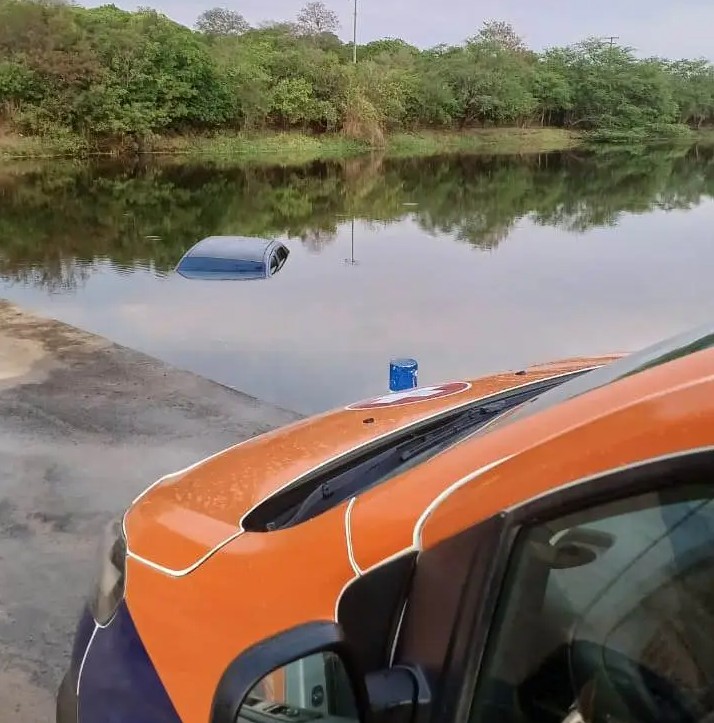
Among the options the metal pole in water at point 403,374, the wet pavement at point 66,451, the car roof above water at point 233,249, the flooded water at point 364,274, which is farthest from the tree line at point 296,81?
the metal pole in water at point 403,374

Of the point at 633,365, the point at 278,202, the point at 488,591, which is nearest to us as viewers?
the point at 488,591

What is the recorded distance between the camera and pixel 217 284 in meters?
11.8

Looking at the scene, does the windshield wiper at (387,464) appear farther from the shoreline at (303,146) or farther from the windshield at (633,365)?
the shoreline at (303,146)

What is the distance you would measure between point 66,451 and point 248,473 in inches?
137

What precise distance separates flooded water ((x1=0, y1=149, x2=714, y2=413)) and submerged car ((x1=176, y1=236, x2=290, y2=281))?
214 mm

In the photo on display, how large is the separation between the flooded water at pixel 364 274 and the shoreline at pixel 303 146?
1292cm

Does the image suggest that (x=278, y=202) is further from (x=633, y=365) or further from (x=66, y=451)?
(x=633, y=365)

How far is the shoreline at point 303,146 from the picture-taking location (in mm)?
40625

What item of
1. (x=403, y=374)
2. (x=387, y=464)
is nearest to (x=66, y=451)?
(x=403, y=374)

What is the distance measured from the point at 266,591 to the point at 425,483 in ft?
1.01

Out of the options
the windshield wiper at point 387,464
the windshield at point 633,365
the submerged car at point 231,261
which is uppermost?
the windshield at point 633,365

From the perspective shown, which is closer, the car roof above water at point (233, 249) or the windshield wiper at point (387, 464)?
the windshield wiper at point (387, 464)

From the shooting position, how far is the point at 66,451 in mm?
4973

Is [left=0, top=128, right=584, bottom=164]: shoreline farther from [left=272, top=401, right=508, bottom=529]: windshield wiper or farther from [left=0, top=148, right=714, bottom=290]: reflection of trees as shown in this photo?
[left=272, top=401, right=508, bottom=529]: windshield wiper
